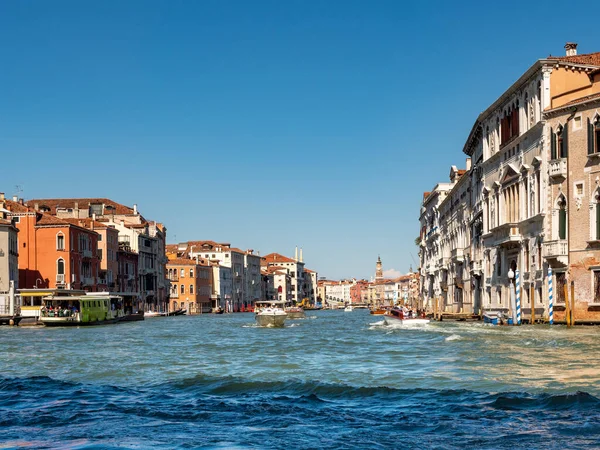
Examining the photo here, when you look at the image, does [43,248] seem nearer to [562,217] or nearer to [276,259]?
[562,217]

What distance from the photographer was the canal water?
8.62m

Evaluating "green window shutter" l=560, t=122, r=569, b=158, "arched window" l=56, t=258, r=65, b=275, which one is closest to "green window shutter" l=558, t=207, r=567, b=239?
"green window shutter" l=560, t=122, r=569, b=158

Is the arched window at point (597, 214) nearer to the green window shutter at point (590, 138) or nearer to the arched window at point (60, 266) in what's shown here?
the green window shutter at point (590, 138)

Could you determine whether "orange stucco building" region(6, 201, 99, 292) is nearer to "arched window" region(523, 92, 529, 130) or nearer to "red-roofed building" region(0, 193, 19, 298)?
"red-roofed building" region(0, 193, 19, 298)

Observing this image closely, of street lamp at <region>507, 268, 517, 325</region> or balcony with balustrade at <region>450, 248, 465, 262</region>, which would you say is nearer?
street lamp at <region>507, 268, 517, 325</region>

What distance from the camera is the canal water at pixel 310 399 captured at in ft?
28.3

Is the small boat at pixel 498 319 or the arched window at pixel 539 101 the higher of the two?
the arched window at pixel 539 101

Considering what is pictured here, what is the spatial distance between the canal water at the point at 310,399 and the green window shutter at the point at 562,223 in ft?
35.9

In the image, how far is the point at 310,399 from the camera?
1155 centimetres

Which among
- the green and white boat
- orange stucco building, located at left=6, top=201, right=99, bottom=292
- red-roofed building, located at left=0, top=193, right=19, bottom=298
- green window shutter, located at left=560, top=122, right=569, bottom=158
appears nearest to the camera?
green window shutter, located at left=560, top=122, right=569, bottom=158

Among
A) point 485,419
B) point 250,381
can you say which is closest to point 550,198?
point 250,381

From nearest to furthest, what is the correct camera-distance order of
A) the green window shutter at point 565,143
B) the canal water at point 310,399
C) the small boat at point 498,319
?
the canal water at point 310,399
the green window shutter at point 565,143
the small boat at point 498,319

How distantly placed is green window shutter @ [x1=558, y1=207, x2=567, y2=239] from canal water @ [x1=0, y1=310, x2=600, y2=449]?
10943mm

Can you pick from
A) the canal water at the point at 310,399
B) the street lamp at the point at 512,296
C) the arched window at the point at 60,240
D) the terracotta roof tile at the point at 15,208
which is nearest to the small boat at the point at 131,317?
the arched window at the point at 60,240
